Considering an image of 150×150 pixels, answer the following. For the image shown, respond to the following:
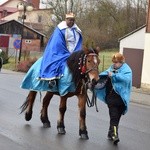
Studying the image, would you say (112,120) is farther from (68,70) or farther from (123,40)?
(123,40)

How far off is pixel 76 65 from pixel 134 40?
61.1ft

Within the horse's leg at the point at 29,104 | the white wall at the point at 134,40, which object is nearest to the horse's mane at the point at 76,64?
the horse's leg at the point at 29,104

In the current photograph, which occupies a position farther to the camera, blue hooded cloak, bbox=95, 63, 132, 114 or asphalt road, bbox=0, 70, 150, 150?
blue hooded cloak, bbox=95, 63, 132, 114

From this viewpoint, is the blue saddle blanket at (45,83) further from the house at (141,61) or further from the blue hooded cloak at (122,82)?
the house at (141,61)

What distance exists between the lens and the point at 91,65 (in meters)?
7.88

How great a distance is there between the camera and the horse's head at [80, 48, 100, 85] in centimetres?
776

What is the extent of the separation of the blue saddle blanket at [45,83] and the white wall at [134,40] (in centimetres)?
1723

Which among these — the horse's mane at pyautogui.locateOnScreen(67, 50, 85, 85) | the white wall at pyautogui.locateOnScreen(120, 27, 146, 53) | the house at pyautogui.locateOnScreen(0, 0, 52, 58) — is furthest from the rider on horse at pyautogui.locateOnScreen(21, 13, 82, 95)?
the house at pyautogui.locateOnScreen(0, 0, 52, 58)

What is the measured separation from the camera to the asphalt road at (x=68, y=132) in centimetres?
767

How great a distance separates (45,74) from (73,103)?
5.30 meters

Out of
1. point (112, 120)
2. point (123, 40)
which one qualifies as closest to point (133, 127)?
point (112, 120)

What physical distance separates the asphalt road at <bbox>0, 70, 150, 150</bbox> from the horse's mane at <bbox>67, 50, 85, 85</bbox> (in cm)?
104

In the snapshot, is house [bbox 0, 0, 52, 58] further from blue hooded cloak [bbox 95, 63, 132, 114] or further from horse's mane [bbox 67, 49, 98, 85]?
blue hooded cloak [bbox 95, 63, 132, 114]

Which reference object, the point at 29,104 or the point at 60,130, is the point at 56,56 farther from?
the point at 29,104
